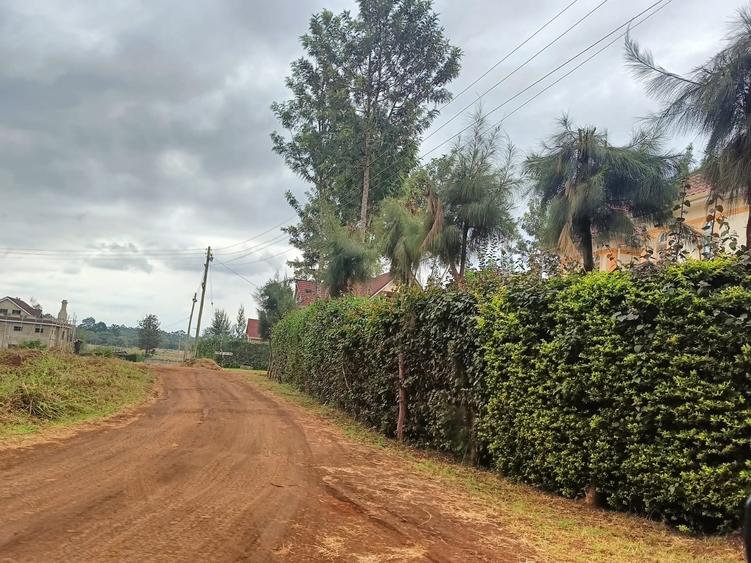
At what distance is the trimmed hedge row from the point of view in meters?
4.51

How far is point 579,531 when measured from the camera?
15.7ft

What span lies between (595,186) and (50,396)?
10931 millimetres

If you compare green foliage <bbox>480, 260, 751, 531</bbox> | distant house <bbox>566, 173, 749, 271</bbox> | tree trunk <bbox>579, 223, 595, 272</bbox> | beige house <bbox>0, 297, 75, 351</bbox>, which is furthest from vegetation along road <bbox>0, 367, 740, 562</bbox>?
beige house <bbox>0, 297, 75, 351</bbox>

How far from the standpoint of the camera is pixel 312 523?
15.0ft

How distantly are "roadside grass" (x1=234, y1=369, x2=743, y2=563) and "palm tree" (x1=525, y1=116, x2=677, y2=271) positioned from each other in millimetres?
4675

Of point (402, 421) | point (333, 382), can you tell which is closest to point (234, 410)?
point (333, 382)

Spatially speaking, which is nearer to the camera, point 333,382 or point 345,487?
point 345,487

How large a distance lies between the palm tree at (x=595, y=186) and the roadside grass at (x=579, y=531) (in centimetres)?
467

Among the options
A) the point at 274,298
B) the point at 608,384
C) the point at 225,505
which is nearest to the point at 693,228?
the point at 608,384

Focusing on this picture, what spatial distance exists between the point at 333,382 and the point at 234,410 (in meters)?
2.91

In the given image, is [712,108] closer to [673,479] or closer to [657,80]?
[657,80]

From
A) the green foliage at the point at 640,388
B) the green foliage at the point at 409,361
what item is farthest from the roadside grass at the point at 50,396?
the green foliage at the point at 640,388

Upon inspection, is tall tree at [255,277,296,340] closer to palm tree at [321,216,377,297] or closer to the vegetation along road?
palm tree at [321,216,377,297]

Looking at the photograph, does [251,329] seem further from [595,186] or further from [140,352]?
[595,186]
